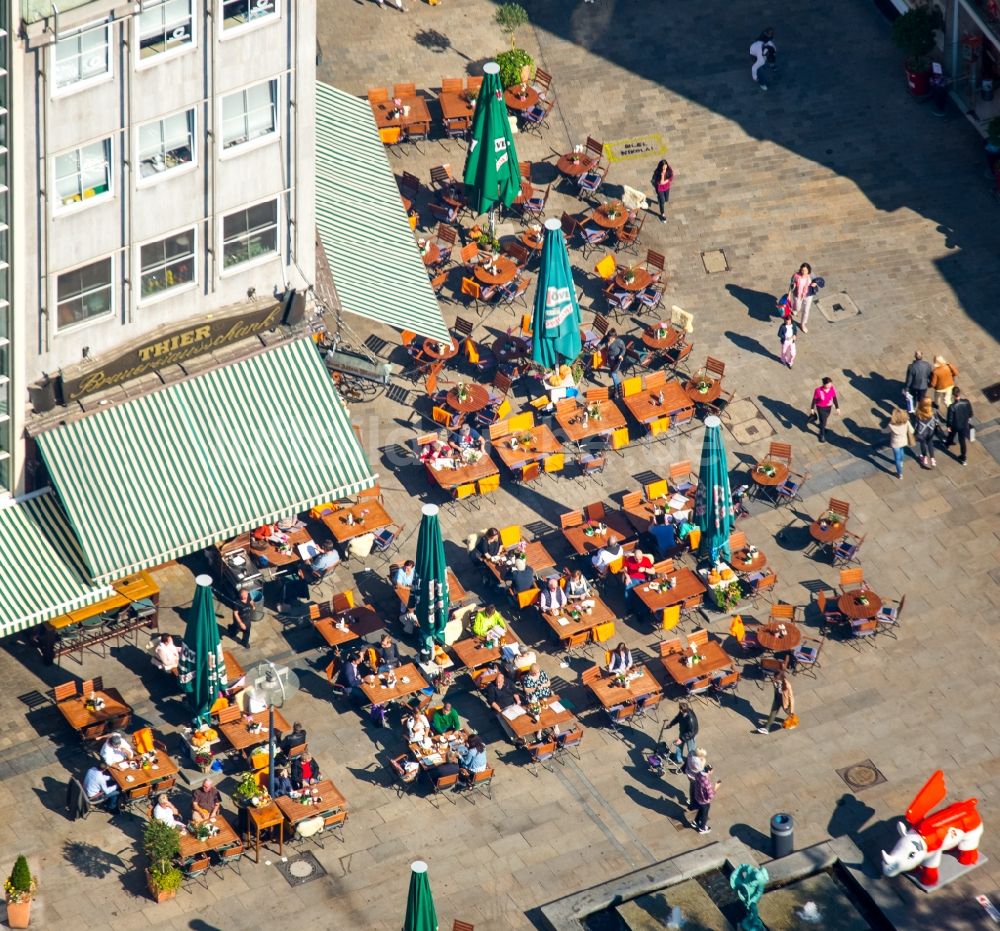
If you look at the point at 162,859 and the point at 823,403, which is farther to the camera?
the point at 823,403

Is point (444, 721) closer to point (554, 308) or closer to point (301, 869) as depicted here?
point (301, 869)

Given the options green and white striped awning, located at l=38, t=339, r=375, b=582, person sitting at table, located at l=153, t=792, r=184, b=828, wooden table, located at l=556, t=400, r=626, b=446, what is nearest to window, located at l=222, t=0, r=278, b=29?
green and white striped awning, located at l=38, t=339, r=375, b=582

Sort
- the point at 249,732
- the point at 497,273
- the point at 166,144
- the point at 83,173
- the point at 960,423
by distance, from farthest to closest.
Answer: the point at 497,273 → the point at 960,423 → the point at 249,732 → the point at 166,144 → the point at 83,173

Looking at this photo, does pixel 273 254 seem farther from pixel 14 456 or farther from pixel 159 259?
A: pixel 14 456

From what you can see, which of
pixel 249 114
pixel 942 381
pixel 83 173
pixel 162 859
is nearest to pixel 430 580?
pixel 162 859

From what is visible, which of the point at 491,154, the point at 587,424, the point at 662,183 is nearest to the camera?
the point at 587,424

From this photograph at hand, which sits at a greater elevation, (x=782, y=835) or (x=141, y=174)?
(x=141, y=174)
